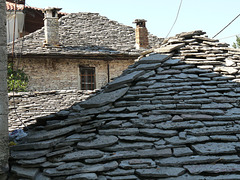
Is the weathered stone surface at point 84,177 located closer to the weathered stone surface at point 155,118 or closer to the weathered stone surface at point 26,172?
the weathered stone surface at point 26,172

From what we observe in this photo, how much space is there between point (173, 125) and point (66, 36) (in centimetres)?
1113

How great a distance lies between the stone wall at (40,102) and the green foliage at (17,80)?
138 cm

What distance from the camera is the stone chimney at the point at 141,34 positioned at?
13.9 meters

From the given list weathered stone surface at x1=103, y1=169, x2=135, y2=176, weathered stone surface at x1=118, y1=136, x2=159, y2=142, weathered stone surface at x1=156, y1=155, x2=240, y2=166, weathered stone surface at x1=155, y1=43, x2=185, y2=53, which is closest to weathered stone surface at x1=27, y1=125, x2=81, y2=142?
weathered stone surface at x1=118, y1=136, x2=159, y2=142

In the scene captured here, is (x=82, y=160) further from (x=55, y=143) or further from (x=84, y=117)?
(x=84, y=117)

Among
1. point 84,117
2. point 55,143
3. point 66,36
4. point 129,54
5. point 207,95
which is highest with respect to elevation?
point 66,36

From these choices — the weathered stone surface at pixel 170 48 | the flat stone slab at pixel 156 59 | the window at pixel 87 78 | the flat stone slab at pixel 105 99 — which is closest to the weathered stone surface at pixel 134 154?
the flat stone slab at pixel 105 99

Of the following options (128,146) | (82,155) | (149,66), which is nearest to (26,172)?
(82,155)

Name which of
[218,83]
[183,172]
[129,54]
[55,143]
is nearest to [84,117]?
[55,143]

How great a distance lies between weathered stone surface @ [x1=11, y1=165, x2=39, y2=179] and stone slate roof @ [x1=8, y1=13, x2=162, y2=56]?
9406 mm

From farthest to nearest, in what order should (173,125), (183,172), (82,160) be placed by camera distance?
(173,125), (82,160), (183,172)

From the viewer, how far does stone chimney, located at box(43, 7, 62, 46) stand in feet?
42.4

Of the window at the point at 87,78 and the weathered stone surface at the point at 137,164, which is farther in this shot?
the window at the point at 87,78

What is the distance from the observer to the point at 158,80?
4.31 metres
